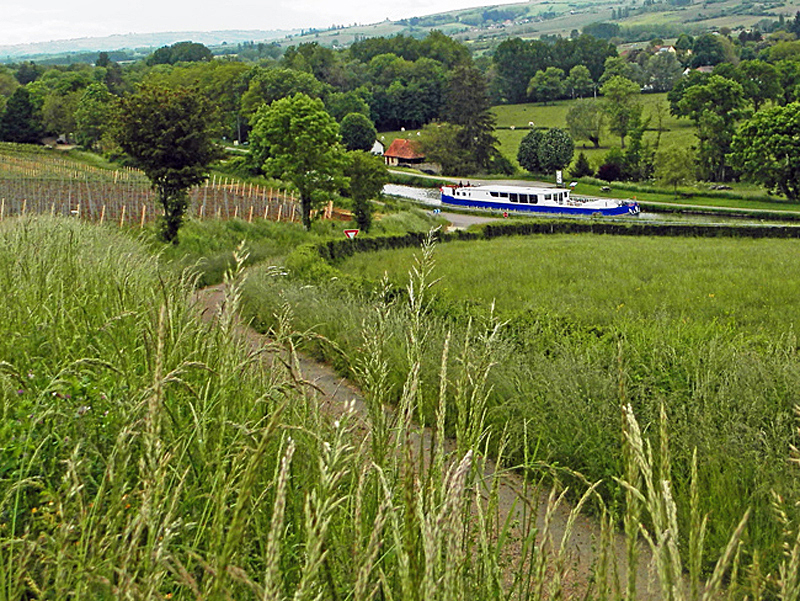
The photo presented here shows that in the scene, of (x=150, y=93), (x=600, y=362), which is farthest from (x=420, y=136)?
(x=600, y=362)

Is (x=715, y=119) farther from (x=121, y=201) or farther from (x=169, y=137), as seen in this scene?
(x=169, y=137)

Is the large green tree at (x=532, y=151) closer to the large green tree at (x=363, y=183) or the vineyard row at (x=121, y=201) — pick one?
the vineyard row at (x=121, y=201)

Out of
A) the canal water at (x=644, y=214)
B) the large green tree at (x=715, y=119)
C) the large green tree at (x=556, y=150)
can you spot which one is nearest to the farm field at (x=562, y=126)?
the large green tree at (x=556, y=150)

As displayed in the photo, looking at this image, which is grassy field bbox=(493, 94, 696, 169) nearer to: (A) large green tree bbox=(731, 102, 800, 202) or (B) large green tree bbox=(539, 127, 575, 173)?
(B) large green tree bbox=(539, 127, 575, 173)

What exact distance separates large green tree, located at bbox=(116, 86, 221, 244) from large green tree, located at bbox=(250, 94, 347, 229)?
7453mm

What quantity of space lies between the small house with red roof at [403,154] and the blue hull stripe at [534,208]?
2184cm

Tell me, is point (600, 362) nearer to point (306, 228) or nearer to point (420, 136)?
point (306, 228)

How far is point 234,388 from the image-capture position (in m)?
3.27

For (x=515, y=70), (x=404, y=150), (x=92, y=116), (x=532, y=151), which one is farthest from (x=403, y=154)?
(x=515, y=70)

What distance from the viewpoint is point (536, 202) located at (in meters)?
43.2

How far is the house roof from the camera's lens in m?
68.6

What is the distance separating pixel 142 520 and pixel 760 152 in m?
49.7

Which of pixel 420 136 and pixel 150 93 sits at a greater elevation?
pixel 150 93

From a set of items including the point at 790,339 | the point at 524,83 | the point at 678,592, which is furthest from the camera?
the point at 524,83
